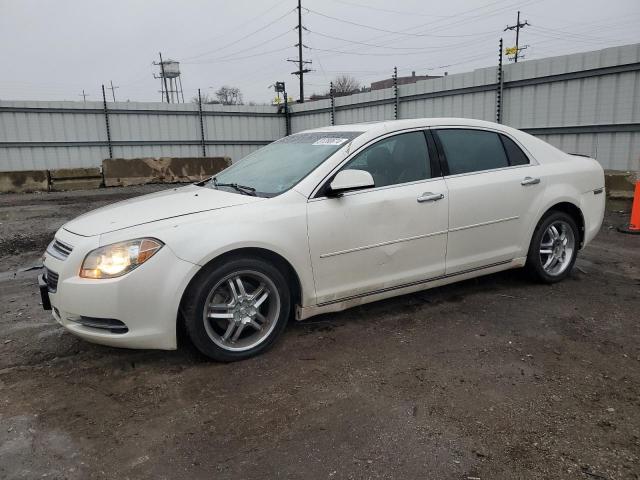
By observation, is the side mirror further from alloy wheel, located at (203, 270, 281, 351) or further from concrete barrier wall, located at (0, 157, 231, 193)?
concrete barrier wall, located at (0, 157, 231, 193)

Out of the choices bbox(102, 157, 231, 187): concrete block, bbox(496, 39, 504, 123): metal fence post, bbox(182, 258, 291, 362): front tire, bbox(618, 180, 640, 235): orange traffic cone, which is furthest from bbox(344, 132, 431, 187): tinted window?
bbox(102, 157, 231, 187): concrete block

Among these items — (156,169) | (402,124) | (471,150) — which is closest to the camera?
(402,124)

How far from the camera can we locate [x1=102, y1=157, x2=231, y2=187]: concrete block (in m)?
14.7

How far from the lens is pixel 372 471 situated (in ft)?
7.39

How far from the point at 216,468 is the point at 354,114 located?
1466cm

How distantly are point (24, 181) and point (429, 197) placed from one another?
13104mm

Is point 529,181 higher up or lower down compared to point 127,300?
higher up

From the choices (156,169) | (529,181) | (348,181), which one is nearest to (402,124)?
(348,181)

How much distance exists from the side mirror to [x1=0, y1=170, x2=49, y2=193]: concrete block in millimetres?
12821

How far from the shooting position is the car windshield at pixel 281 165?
3.73 m

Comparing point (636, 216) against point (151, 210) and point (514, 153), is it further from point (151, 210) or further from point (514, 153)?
point (151, 210)

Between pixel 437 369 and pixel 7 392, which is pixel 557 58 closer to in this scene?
pixel 437 369

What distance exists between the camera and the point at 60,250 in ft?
11.0

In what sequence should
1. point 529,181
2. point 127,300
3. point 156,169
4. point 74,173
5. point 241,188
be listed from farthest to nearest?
point 156,169
point 74,173
point 529,181
point 241,188
point 127,300
